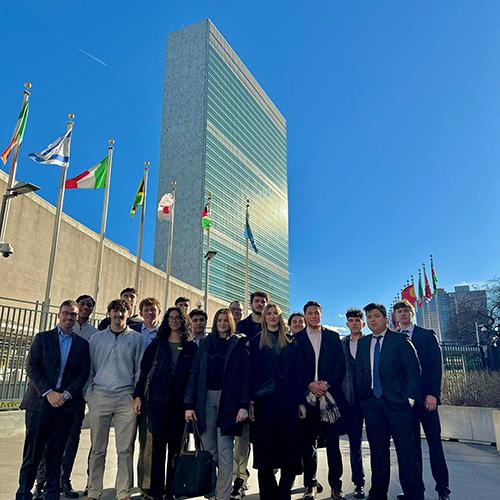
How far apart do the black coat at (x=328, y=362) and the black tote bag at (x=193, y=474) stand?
1.29m

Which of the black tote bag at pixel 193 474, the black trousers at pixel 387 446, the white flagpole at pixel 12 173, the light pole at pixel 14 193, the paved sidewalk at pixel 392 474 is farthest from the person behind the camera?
the white flagpole at pixel 12 173

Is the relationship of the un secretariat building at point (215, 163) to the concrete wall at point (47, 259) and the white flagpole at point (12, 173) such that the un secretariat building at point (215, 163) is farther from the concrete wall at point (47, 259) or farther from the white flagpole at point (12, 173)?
the white flagpole at point (12, 173)

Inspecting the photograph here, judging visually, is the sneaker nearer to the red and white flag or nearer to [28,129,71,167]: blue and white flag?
[28,129,71,167]: blue and white flag

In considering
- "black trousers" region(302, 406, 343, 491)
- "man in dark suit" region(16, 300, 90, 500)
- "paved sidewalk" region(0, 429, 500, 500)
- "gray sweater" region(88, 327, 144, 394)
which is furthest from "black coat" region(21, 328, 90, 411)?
"black trousers" region(302, 406, 343, 491)

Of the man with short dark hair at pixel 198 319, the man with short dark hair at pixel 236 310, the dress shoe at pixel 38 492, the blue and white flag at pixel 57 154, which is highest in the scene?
the blue and white flag at pixel 57 154

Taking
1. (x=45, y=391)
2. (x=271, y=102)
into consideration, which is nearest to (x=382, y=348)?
(x=45, y=391)

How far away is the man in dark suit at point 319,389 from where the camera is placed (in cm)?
428

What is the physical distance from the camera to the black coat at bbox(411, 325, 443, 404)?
15.3 ft

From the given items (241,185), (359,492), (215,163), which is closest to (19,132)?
(359,492)

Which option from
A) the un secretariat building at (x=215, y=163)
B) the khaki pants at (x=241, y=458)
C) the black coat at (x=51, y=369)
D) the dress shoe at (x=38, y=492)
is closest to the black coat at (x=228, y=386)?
the khaki pants at (x=241, y=458)

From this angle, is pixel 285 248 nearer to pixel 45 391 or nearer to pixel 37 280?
pixel 37 280

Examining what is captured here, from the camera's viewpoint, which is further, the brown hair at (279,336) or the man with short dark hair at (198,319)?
the man with short dark hair at (198,319)

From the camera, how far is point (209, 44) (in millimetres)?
82000

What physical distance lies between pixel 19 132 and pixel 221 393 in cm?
1015
